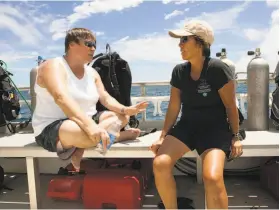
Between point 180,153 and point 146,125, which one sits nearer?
point 180,153

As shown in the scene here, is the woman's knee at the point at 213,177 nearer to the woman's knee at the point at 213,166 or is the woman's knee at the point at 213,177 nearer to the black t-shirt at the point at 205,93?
the woman's knee at the point at 213,166

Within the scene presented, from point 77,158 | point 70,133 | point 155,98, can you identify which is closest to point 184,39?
point 70,133

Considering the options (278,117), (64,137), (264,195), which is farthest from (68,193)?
(278,117)

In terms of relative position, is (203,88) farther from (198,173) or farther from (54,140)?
(198,173)

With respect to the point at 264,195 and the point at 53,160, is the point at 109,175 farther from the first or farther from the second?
the point at 264,195

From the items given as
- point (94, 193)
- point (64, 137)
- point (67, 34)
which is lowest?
point (94, 193)

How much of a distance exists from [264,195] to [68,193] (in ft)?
5.49

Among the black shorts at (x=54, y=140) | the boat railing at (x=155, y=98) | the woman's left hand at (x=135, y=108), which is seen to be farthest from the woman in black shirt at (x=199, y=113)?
the boat railing at (x=155, y=98)

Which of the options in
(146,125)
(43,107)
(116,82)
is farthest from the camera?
(146,125)

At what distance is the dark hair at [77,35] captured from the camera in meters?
2.05

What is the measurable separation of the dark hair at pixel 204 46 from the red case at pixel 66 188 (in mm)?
1442

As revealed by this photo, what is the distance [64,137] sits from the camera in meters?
1.91

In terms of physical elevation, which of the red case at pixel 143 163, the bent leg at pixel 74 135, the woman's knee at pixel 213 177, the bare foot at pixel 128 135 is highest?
the bent leg at pixel 74 135

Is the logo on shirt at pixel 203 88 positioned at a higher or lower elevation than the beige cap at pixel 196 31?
lower
